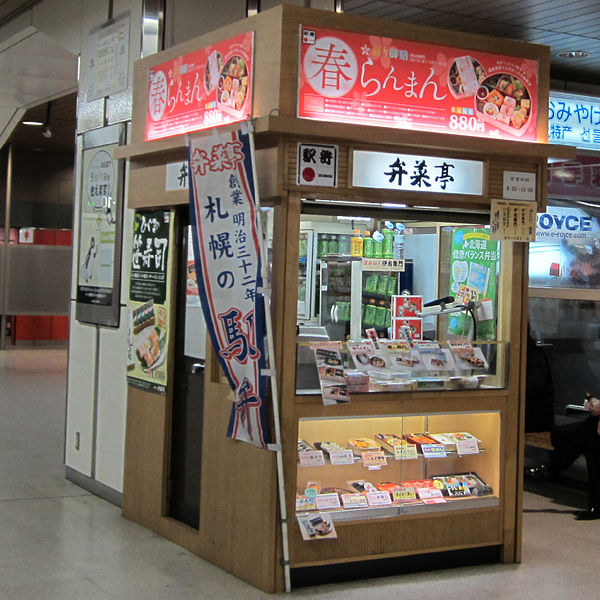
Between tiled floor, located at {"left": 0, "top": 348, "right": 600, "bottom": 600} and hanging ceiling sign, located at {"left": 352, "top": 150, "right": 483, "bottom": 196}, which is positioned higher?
hanging ceiling sign, located at {"left": 352, "top": 150, "right": 483, "bottom": 196}

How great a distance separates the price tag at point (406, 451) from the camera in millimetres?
4574

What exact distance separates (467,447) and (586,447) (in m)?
1.44

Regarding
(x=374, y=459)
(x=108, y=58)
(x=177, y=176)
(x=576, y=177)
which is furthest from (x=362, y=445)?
(x=576, y=177)

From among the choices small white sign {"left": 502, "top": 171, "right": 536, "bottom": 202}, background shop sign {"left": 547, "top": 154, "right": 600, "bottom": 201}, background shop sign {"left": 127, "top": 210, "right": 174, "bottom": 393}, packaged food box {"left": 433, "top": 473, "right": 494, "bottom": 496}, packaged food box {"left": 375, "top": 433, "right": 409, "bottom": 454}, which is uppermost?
background shop sign {"left": 547, "top": 154, "right": 600, "bottom": 201}

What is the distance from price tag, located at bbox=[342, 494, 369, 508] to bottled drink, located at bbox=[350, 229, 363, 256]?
3.89ft

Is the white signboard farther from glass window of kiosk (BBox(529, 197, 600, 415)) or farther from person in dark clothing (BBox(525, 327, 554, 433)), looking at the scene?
glass window of kiosk (BBox(529, 197, 600, 415))

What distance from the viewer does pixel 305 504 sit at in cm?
428

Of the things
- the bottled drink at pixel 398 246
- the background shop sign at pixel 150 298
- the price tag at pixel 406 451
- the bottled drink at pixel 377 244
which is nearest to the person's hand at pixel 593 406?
the price tag at pixel 406 451

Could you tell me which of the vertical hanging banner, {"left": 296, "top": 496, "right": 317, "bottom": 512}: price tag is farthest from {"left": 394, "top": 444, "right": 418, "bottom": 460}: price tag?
the vertical hanging banner

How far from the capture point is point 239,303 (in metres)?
4.10

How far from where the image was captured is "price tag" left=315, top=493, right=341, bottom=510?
430cm

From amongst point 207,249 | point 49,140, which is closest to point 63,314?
point 49,140

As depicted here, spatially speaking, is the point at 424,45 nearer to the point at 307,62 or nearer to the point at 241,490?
the point at 307,62

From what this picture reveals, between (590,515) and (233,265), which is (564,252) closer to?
(590,515)
